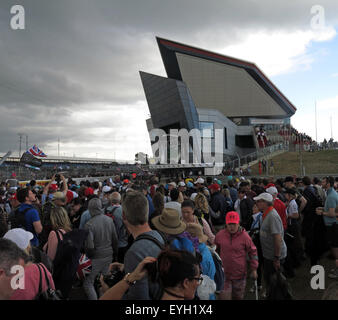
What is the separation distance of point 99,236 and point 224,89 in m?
61.2

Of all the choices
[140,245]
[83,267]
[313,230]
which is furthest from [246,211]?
[140,245]

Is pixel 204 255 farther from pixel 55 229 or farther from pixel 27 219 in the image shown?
pixel 27 219

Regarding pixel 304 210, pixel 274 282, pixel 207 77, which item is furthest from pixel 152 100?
pixel 274 282

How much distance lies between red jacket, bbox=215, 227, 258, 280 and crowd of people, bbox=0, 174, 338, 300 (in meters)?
0.01

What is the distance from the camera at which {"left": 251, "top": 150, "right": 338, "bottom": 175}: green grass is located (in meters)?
25.5

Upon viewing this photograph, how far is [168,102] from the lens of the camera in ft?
159

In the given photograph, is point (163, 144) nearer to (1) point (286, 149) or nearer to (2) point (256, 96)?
(1) point (286, 149)

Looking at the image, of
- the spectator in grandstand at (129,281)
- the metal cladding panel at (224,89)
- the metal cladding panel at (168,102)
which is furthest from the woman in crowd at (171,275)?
the metal cladding panel at (224,89)

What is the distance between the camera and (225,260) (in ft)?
11.8

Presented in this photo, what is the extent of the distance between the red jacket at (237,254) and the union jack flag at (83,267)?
217cm

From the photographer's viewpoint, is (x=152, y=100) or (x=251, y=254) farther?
(x=152, y=100)
